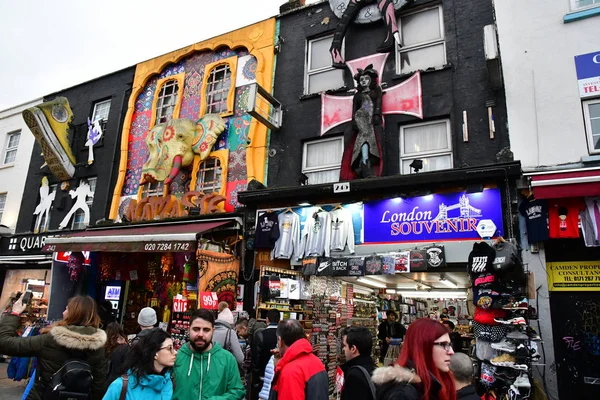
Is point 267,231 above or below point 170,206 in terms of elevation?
below

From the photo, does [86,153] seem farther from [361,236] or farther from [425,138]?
[425,138]

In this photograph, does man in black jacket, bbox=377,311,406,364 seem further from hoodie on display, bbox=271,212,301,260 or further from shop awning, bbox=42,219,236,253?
shop awning, bbox=42,219,236,253

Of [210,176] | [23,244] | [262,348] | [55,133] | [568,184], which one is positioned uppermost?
[55,133]

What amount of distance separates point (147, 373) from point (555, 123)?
339 inches

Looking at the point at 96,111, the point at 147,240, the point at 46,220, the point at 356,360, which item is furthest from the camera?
the point at 96,111

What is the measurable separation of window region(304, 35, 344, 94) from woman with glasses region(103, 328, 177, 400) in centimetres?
934

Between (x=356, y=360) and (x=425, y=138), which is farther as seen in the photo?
(x=425, y=138)

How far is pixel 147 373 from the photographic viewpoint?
3238mm

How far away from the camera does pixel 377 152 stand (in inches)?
382

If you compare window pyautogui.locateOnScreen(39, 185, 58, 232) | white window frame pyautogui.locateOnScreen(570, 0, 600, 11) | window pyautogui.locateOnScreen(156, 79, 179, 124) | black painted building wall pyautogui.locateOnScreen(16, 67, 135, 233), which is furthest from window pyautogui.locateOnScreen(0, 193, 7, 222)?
white window frame pyautogui.locateOnScreen(570, 0, 600, 11)

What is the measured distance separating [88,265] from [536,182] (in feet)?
40.5

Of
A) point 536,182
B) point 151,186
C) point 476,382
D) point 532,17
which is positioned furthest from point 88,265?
point 532,17

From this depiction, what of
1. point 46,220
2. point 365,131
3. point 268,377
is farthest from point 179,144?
point 268,377

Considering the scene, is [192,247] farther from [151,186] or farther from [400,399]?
[400,399]
